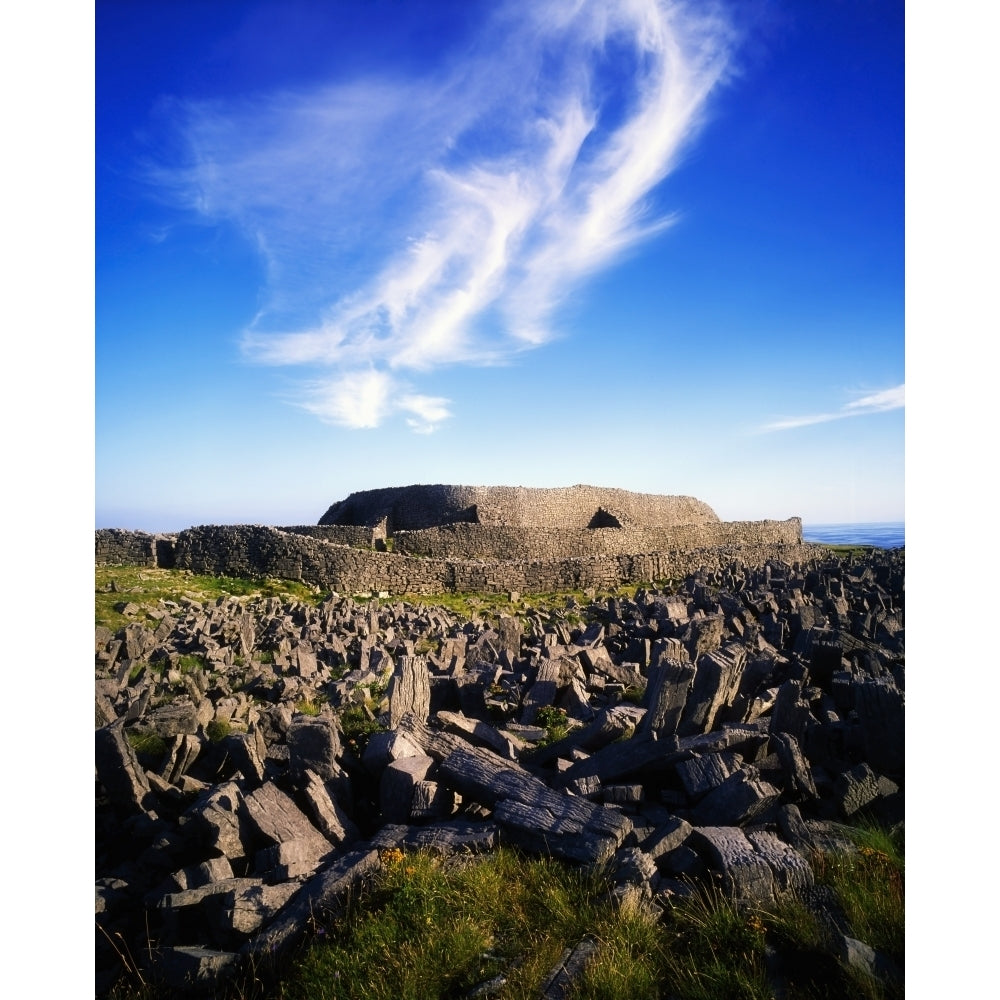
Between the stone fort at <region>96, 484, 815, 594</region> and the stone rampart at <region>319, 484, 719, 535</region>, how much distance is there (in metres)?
0.09

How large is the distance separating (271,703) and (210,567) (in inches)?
780

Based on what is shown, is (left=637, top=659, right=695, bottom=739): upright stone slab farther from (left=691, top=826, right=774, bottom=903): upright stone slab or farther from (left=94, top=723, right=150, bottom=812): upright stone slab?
(left=94, top=723, right=150, bottom=812): upright stone slab

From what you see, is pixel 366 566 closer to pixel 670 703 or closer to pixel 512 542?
pixel 512 542

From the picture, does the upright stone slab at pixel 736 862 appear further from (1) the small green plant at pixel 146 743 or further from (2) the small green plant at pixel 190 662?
(2) the small green plant at pixel 190 662

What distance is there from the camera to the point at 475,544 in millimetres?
33188

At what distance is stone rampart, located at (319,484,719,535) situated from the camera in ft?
149

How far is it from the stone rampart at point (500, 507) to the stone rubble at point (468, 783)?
35.2 meters

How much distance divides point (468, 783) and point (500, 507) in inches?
1620

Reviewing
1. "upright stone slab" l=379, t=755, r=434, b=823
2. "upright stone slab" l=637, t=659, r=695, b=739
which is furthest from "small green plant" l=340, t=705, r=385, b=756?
"upright stone slab" l=637, t=659, r=695, b=739

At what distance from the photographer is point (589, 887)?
3.25 m

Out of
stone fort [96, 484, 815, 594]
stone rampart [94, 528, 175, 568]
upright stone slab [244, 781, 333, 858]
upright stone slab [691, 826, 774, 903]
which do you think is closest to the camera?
upright stone slab [691, 826, 774, 903]
